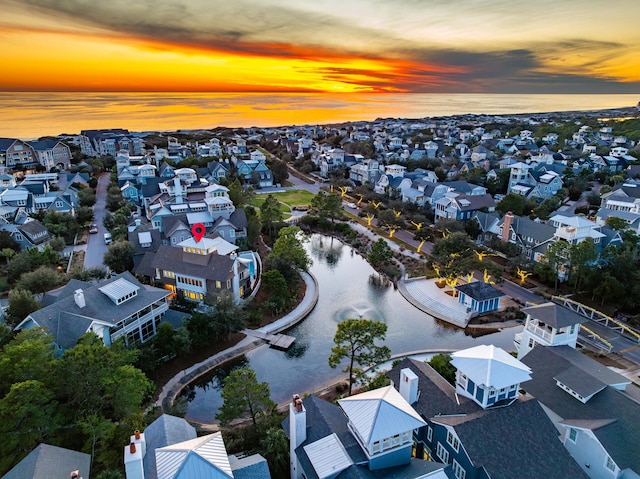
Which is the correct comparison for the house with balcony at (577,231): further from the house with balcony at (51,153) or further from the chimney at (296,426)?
the house with balcony at (51,153)

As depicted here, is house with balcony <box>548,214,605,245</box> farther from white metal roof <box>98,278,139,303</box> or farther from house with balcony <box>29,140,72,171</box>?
house with balcony <box>29,140,72,171</box>

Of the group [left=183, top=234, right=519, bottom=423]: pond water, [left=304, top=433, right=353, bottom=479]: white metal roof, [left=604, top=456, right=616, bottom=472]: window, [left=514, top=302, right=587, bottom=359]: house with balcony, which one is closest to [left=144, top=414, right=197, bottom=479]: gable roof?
[left=304, top=433, right=353, bottom=479]: white metal roof

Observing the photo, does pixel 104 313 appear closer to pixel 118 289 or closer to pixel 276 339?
pixel 118 289

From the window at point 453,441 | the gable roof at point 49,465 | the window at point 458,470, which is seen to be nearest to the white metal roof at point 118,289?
the gable roof at point 49,465

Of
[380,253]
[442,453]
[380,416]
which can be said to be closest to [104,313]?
[380,416]

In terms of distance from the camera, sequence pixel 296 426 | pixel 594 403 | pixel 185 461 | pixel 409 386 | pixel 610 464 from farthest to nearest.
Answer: pixel 594 403, pixel 409 386, pixel 610 464, pixel 296 426, pixel 185 461

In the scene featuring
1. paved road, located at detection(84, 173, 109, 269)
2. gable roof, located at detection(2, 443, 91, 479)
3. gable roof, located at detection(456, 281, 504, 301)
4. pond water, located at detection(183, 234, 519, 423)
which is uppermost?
gable roof, located at detection(2, 443, 91, 479)
